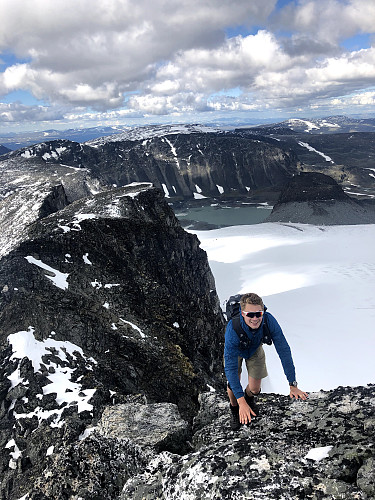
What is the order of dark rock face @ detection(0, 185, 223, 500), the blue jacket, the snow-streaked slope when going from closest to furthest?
1. the blue jacket
2. dark rock face @ detection(0, 185, 223, 500)
3. the snow-streaked slope

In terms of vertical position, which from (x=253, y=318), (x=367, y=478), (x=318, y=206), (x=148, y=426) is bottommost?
(x=318, y=206)

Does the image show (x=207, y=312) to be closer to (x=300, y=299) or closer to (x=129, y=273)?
(x=129, y=273)

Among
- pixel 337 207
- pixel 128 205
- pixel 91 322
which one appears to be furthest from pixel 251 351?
pixel 337 207

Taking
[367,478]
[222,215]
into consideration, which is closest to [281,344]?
[367,478]

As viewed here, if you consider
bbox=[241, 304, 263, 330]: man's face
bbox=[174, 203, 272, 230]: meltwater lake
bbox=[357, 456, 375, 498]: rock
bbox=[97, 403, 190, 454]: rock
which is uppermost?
bbox=[241, 304, 263, 330]: man's face

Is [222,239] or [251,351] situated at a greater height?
[251,351]

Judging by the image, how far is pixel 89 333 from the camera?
53.6 ft

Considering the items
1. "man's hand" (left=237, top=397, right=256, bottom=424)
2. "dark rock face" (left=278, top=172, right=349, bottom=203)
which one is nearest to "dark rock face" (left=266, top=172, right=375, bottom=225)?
"dark rock face" (left=278, top=172, right=349, bottom=203)

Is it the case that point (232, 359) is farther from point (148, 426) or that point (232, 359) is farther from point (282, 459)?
point (148, 426)

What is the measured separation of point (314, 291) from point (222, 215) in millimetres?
97693

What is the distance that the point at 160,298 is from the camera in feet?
71.9

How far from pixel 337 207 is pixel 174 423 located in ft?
374

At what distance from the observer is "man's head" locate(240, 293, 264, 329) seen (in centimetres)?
586

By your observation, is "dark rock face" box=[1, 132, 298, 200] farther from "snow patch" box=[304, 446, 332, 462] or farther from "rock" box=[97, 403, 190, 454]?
"snow patch" box=[304, 446, 332, 462]
